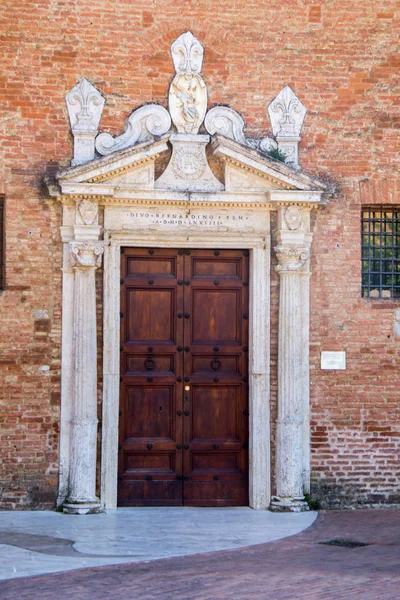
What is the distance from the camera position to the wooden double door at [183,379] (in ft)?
37.3

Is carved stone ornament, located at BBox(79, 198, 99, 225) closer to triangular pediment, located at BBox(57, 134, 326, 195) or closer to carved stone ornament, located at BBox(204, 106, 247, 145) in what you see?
triangular pediment, located at BBox(57, 134, 326, 195)

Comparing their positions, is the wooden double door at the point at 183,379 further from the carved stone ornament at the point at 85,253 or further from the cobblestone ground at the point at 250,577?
the cobblestone ground at the point at 250,577

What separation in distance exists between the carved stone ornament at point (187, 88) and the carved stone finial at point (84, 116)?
2.84ft

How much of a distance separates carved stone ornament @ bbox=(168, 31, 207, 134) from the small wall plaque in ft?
9.77

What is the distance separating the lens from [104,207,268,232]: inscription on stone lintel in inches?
444

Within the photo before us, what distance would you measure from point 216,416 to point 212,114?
345 centimetres

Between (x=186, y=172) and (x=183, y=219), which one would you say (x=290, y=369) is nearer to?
(x=183, y=219)

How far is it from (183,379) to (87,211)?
217 cm

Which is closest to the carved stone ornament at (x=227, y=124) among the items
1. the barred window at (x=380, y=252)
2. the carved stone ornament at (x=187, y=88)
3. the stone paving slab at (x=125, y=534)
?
the carved stone ornament at (x=187, y=88)

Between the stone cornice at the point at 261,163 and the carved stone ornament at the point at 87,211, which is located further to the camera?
the stone cornice at the point at 261,163

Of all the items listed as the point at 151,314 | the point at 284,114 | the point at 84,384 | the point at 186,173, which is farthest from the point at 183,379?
the point at 284,114

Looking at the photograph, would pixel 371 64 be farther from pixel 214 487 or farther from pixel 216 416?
pixel 214 487

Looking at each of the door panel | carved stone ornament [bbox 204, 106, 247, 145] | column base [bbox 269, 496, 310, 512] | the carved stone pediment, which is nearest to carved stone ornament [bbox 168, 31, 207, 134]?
carved stone ornament [bbox 204, 106, 247, 145]

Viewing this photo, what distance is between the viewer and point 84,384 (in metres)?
11.0
